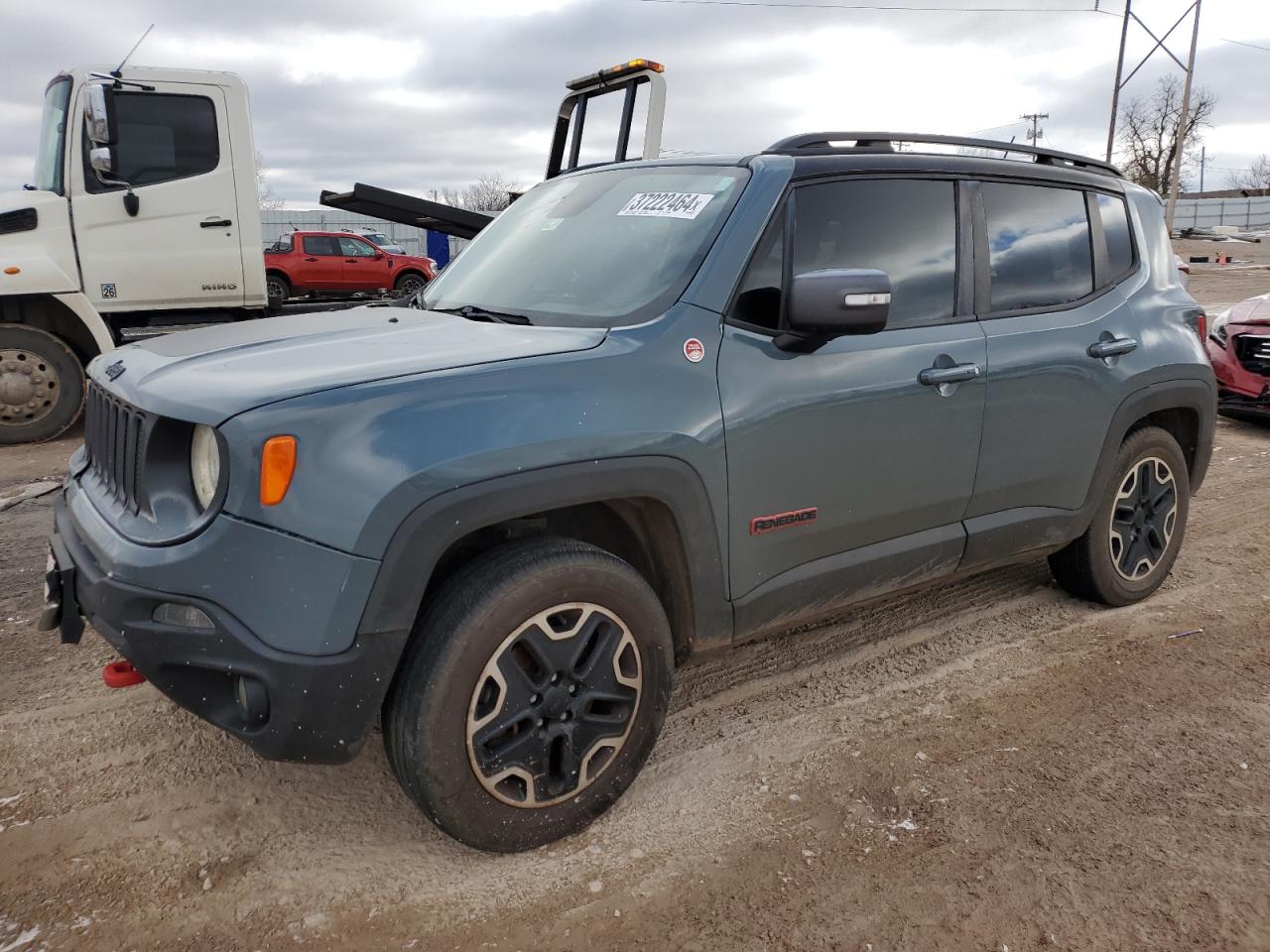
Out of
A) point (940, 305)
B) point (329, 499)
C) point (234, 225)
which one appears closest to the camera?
point (329, 499)

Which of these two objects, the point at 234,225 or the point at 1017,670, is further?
the point at 234,225

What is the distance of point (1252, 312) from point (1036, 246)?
5.40 meters

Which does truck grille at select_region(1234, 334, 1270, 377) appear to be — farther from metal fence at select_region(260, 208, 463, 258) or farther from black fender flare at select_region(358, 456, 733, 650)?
metal fence at select_region(260, 208, 463, 258)

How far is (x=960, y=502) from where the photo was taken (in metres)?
3.45

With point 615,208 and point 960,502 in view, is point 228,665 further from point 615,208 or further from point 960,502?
point 960,502

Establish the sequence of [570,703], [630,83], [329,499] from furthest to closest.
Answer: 1. [630,83]
2. [570,703]
3. [329,499]

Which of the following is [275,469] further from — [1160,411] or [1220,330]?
[1220,330]

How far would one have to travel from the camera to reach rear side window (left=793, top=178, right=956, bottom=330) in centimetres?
313

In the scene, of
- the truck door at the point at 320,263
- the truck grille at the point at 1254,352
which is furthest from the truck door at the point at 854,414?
the truck door at the point at 320,263

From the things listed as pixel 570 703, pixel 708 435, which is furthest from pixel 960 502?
pixel 570 703

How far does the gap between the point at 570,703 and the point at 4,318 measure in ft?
23.6

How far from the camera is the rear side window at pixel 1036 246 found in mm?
3604

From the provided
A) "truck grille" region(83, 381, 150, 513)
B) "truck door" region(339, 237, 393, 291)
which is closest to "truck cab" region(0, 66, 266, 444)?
"truck grille" region(83, 381, 150, 513)

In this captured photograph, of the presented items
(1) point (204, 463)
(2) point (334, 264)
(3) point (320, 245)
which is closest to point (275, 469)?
(1) point (204, 463)
